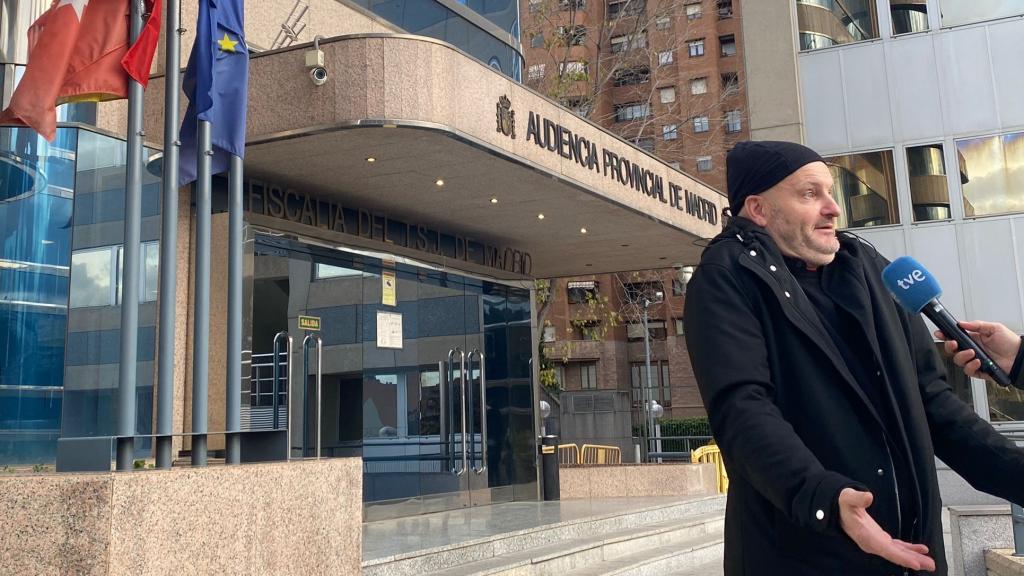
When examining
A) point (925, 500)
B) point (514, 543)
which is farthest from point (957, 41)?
point (925, 500)

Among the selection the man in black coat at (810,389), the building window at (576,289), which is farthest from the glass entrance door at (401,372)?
the building window at (576,289)

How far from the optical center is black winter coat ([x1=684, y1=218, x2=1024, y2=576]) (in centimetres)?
239

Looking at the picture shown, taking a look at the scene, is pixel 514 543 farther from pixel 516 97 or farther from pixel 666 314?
pixel 666 314

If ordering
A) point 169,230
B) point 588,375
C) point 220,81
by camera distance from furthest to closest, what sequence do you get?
point 588,375, point 220,81, point 169,230

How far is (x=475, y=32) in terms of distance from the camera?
14.3 m

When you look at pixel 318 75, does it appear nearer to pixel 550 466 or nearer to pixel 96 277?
pixel 96 277

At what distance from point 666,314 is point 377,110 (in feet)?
153

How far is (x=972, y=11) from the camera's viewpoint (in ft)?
66.0

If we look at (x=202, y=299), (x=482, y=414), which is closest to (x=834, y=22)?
(x=482, y=414)

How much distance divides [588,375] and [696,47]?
19.1 metres

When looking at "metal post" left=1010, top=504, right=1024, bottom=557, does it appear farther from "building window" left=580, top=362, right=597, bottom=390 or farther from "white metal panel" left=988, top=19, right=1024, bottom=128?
"building window" left=580, top=362, right=597, bottom=390

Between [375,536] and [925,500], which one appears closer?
[925,500]

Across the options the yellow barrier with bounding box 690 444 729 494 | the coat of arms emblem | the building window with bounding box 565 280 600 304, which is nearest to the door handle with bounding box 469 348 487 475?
the yellow barrier with bounding box 690 444 729 494

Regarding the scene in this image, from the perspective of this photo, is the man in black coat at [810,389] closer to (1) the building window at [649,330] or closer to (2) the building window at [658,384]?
(2) the building window at [658,384]
